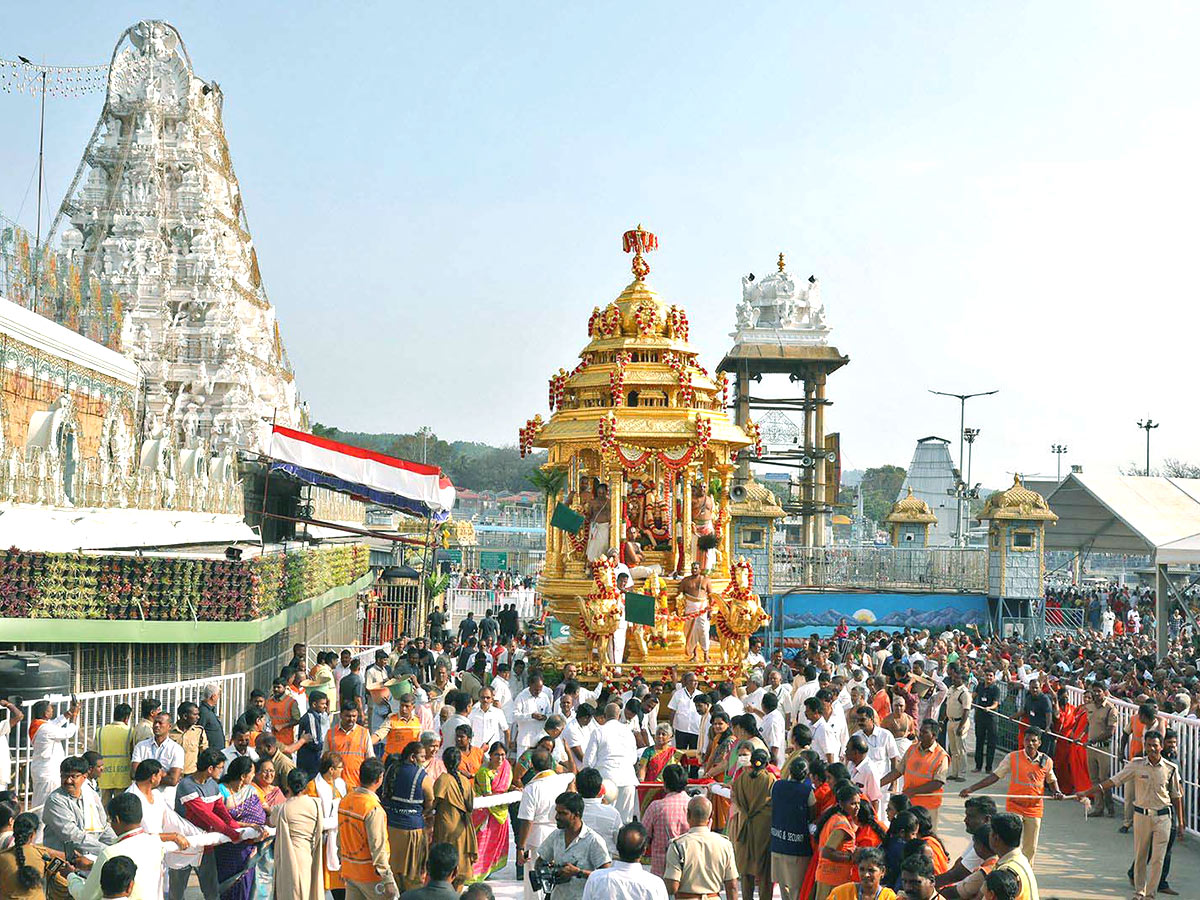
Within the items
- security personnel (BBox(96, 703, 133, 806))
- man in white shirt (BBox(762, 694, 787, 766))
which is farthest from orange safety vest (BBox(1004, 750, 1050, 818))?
security personnel (BBox(96, 703, 133, 806))

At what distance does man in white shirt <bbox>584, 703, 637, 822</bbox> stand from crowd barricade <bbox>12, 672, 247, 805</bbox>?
179 inches

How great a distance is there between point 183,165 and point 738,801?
44882 mm

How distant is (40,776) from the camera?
9.70 meters

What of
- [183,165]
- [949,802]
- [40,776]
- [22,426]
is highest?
[183,165]

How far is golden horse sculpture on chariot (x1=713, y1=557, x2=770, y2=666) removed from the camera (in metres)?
15.9

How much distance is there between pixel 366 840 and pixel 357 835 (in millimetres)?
Result: 76

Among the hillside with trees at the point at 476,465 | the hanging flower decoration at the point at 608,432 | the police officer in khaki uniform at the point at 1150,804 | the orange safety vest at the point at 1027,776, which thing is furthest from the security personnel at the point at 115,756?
the hillside with trees at the point at 476,465

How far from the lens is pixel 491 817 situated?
8969 millimetres

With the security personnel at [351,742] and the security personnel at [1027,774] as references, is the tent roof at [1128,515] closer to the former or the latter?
the security personnel at [1027,774]

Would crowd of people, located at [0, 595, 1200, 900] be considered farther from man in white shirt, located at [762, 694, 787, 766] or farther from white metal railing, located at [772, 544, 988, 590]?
white metal railing, located at [772, 544, 988, 590]

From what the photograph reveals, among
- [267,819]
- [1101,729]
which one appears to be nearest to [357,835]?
[267,819]

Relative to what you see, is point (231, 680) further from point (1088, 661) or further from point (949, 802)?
point (1088, 661)

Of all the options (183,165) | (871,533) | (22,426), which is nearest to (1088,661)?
(22,426)

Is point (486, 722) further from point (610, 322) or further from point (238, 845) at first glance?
Result: point (610, 322)
